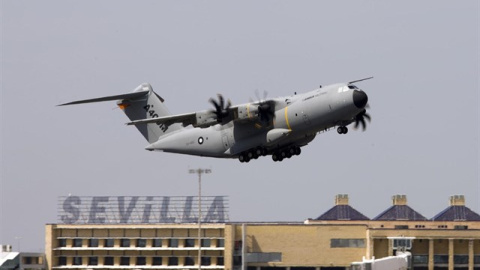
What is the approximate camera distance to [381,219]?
159 metres

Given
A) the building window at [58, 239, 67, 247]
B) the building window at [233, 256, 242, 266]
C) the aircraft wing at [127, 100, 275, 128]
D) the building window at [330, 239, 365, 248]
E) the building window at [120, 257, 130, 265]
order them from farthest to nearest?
1. the building window at [58, 239, 67, 247]
2. the building window at [330, 239, 365, 248]
3. the building window at [120, 257, 130, 265]
4. the building window at [233, 256, 242, 266]
5. the aircraft wing at [127, 100, 275, 128]

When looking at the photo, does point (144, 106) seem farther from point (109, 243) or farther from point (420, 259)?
point (420, 259)

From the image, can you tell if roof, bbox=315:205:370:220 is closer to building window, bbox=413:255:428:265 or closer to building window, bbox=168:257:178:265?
building window, bbox=413:255:428:265

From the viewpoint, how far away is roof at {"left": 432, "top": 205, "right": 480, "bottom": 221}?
162 m

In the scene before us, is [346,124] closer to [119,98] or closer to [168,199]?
[119,98]

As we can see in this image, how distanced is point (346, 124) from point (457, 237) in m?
43.3

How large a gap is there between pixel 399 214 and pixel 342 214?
831 centimetres

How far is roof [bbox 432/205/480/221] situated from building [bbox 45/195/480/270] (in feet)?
134

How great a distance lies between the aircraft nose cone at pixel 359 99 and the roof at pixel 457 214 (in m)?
84.7

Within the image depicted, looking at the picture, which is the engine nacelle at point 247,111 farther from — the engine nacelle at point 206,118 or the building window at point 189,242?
the building window at point 189,242

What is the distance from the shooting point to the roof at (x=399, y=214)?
6324 inches

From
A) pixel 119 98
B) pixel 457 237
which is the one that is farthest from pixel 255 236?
pixel 119 98

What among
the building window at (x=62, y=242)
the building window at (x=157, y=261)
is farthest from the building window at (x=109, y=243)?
the building window at (x=157, y=261)

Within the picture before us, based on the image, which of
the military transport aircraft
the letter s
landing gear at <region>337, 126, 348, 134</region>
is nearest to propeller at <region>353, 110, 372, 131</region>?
the military transport aircraft
